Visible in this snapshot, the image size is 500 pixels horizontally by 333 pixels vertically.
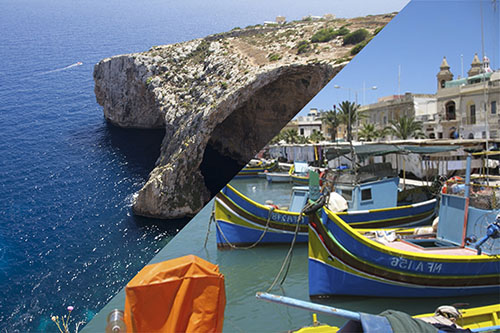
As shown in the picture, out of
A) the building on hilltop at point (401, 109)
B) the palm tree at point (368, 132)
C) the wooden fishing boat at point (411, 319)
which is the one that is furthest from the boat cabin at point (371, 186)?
the wooden fishing boat at point (411, 319)

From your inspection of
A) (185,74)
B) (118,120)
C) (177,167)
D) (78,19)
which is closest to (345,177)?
(177,167)

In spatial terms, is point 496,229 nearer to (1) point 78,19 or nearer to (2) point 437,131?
(2) point 437,131

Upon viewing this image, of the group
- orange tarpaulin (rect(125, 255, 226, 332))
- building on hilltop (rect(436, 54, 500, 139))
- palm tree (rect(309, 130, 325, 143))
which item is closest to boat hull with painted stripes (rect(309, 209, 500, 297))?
palm tree (rect(309, 130, 325, 143))

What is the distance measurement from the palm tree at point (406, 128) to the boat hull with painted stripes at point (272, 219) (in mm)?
331

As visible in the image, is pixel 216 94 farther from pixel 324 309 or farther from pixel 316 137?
pixel 324 309

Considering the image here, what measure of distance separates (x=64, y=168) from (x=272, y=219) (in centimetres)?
1991

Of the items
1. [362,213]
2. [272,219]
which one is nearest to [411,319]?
[362,213]

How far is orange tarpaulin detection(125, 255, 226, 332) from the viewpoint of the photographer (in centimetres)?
169

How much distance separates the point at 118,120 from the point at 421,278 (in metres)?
26.3

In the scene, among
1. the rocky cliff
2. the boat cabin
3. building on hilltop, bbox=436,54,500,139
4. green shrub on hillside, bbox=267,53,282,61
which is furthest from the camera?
green shrub on hillside, bbox=267,53,282,61

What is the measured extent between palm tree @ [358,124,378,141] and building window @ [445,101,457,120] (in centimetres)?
33

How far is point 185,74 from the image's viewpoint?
23406 millimetres

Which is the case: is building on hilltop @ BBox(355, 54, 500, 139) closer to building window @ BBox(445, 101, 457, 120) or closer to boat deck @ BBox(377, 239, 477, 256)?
building window @ BBox(445, 101, 457, 120)

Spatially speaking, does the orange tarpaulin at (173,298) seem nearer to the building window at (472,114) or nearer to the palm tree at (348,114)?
the palm tree at (348,114)
